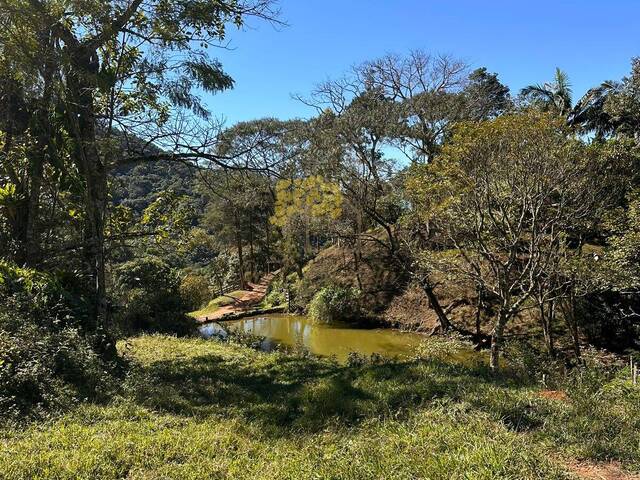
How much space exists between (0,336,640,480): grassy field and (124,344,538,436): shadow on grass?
25mm

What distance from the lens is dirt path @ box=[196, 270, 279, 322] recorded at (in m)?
23.5

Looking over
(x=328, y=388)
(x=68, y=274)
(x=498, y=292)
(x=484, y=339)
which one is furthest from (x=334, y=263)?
(x=328, y=388)

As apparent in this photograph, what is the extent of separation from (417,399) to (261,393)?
2.28 metres

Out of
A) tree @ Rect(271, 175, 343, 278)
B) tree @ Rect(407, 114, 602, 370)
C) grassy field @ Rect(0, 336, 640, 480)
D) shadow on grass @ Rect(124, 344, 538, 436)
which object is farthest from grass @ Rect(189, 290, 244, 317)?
grassy field @ Rect(0, 336, 640, 480)

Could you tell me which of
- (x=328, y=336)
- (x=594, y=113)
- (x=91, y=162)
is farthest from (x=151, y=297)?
(x=594, y=113)

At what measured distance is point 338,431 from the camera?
15.5 feet

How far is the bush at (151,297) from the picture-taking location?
14.4 meters

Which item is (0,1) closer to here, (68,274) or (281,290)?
(68,274)

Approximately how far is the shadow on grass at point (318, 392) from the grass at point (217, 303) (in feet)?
57.8

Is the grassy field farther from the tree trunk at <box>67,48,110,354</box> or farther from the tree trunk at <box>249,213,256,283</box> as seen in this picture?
the tree trunk at <box>249,213,256,283</box>

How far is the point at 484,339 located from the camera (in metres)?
15.4

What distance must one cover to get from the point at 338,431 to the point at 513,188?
23.3 ft

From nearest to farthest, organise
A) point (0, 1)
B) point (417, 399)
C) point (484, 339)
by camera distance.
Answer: point (417, 399) → point (0, 1) → point (484, 339)

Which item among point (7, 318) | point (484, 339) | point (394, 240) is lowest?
point (484, 339)
